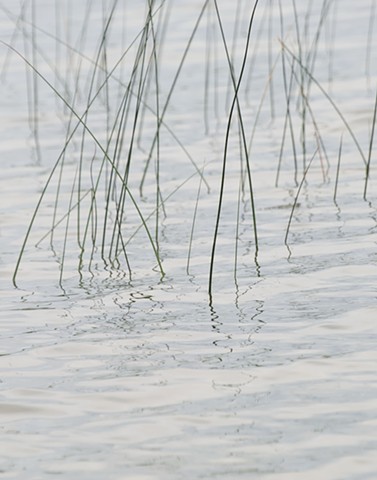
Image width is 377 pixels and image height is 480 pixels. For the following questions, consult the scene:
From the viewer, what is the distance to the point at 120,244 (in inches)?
195

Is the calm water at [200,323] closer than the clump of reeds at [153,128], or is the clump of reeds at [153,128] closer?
the calm water at [200,323]

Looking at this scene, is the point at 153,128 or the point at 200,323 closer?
the point at 200,323

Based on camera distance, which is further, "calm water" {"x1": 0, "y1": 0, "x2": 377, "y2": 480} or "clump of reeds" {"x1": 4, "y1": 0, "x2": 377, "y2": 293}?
"clump of reeds" {"x1": 4, "y1": 0, "x2": 377, "y2": 293}

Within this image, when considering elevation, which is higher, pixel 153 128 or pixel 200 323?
pixel 200 323

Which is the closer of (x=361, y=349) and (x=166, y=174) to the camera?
(x=361, y=349)

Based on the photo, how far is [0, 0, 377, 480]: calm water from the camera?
303 centimetres

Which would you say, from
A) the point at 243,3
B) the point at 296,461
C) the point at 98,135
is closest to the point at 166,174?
the point at 98,135

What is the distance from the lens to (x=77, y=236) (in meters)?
4.97

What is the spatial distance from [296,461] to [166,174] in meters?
3.36

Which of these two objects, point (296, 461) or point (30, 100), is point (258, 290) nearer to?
point (296, 461)

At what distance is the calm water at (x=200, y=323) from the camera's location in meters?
3.03

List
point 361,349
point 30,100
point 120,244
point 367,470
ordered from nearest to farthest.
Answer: point 367,470, point 361,349, point 120,244, point 30,100

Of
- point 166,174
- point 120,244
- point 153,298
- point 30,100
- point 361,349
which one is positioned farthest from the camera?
point 30,100

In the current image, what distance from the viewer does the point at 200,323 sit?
396 cm
